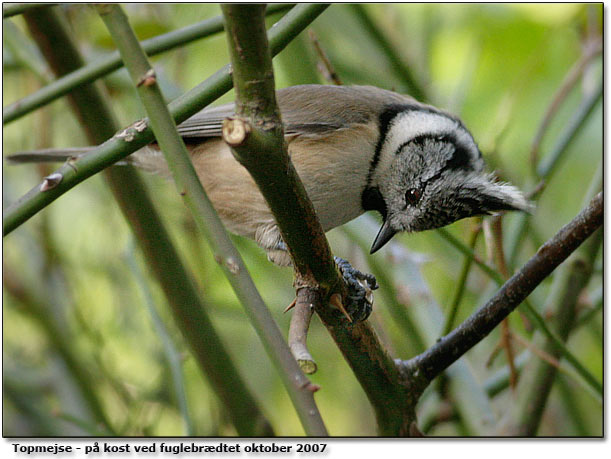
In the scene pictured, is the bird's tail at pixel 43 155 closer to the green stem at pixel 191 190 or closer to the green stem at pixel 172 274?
the green stem at pixel 172 274

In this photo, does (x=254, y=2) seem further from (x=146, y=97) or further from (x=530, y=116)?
(x=530, y=116)

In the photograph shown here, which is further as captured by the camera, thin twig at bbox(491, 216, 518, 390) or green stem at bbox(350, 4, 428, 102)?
green stem at bbox(350, 4, 428, 102)

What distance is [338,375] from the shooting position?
235 centimetres

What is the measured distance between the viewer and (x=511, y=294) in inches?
44.5

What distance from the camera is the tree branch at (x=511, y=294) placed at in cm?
106

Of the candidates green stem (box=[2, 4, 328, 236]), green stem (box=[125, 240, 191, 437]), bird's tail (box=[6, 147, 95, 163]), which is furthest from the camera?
bird's tail (box=[6, 147, 95, 163])

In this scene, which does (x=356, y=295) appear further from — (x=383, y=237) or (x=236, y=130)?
(x=236, y=130)

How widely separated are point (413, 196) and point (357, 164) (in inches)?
6.4

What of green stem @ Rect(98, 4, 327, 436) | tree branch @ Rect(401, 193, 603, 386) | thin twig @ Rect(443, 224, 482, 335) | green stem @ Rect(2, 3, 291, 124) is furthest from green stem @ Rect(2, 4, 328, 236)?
thin twig @ Rect(443, 224, 482, 335)

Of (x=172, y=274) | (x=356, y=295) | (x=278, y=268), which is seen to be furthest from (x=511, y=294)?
(x=278, y=268)

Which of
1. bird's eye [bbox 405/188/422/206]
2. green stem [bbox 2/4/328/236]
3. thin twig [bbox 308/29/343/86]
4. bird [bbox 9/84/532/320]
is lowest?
green stem [bbox 2/4/328/236]

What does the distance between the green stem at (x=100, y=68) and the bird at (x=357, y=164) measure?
0.38 metres

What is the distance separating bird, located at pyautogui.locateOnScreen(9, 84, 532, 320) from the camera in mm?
1585

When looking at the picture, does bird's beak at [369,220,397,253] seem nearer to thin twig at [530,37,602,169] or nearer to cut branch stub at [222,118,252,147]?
thin twig at [530,37,602,169]
